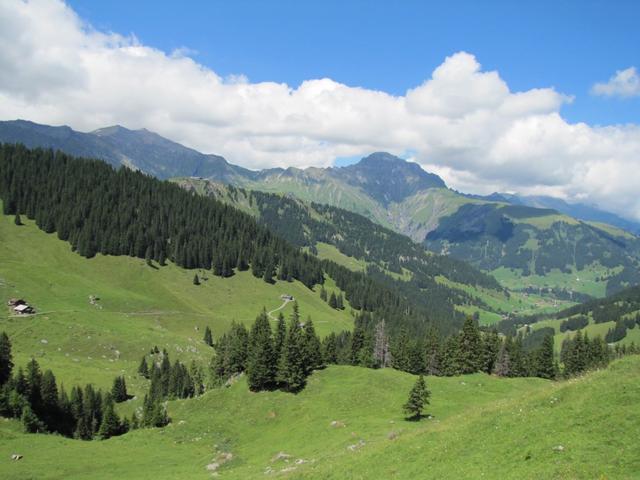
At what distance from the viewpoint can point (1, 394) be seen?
6544 centimetres

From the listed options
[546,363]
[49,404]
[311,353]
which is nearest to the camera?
[49,404]

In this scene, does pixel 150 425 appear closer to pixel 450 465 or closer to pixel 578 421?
pixel 450 465

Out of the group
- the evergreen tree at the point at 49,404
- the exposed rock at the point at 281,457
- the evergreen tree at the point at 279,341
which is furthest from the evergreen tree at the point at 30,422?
the exposed rock at the point at 281,457

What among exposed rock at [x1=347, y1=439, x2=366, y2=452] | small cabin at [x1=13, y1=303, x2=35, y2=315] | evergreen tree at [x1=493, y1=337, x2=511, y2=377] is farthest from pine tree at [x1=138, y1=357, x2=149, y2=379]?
evergreen tree at [x1=493, y1=337, x2=511, y2=377]

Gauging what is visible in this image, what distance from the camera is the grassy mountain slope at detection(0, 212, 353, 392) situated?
11419 centimetres

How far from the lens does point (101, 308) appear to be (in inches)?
5778

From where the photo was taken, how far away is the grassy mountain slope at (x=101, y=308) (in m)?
114

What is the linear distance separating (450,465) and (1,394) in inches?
2687

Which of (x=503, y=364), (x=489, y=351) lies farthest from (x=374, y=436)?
(x=503, y=364)

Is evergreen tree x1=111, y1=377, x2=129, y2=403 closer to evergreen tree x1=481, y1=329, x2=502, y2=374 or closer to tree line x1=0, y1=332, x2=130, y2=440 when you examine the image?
tree line x1=0, y1=332, x2=130, y2=440

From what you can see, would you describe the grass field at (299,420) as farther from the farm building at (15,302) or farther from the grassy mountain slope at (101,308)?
the farm building at (15,302)

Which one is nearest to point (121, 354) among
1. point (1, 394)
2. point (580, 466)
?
point (1, 394)

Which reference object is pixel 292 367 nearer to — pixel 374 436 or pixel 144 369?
pixel 374 436

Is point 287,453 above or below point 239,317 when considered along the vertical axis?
above
